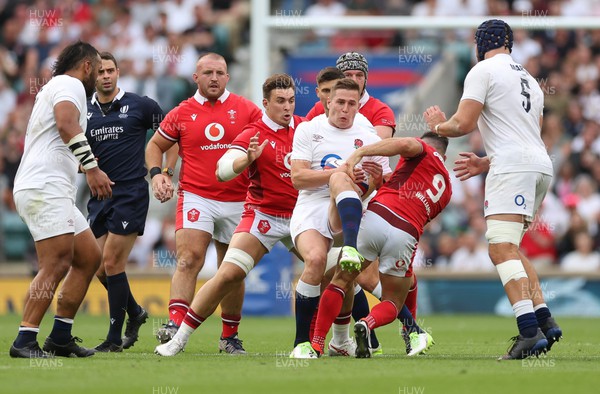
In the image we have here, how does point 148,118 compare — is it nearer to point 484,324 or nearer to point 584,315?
point 484,324

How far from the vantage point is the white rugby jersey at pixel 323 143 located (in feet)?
32.9

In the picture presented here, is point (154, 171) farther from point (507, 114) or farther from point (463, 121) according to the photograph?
point (507, 114)

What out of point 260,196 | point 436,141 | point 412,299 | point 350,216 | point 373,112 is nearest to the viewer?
point 350,216

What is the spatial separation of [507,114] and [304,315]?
234 cm

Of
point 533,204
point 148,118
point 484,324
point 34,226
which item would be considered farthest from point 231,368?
point 484,324

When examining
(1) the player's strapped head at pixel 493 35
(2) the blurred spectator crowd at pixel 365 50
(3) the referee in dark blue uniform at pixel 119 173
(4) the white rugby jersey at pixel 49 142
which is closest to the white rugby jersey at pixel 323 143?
(1) the player's strapped head at pixel 493 35

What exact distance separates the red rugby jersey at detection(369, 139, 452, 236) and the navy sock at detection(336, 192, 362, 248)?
551mm

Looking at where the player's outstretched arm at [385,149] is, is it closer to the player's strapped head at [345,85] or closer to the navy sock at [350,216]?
the navy sock at [350,216]

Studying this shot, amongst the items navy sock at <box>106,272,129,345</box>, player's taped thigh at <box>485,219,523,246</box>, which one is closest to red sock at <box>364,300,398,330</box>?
player's taped thigh at <box>485,219,523,246</box>

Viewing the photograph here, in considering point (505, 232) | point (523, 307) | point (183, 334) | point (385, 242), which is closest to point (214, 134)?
point (183, 334)

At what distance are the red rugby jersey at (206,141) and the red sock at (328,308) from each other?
7.30 ft

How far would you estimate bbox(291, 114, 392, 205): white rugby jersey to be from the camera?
32.9ft

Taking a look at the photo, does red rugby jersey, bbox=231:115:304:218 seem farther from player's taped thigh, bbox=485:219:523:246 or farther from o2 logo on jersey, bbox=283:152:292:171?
player's taped thigh, bbox=485:219:523:246

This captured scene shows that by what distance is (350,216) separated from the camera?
9.41 m
